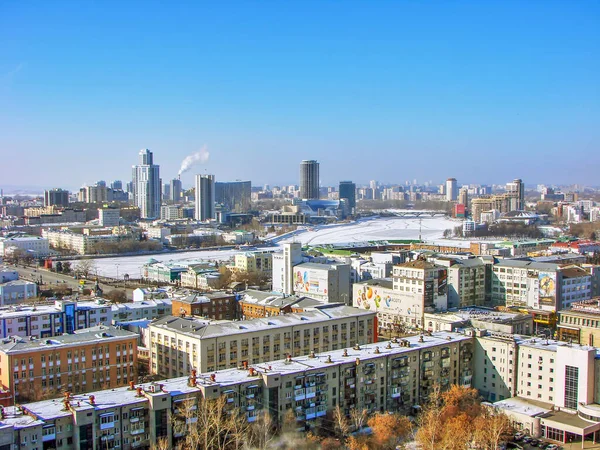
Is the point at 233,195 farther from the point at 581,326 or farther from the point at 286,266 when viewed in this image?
the point at 581,326

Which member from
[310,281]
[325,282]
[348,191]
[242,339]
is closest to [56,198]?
[348,191]

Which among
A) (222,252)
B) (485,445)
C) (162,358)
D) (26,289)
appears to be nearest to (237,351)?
(162,358)

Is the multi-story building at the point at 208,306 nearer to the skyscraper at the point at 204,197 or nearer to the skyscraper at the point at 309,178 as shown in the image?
the skyscraper at the point at 204,197

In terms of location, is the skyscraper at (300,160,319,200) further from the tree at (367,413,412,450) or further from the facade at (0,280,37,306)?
the tree at (367,413,412,450)

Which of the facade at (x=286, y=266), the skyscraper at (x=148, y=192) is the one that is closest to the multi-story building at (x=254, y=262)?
the facade at (x=286, y=266)

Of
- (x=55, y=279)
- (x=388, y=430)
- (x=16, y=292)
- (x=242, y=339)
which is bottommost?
(x=55, y=279)

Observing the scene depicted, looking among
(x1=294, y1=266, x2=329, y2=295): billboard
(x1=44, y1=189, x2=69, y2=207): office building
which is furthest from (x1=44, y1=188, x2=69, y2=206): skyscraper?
(x1=294, y1=266, x2=329, y2=295): billboard
